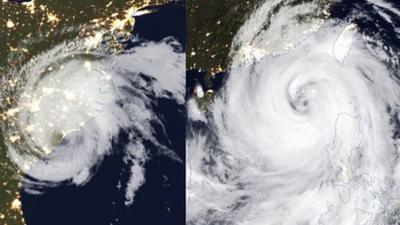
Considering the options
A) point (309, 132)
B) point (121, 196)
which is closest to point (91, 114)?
point (121, 196)

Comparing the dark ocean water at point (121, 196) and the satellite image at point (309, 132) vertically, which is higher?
the satellite image at point (309, 132)

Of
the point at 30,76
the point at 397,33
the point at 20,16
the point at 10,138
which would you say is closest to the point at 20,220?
the point at 10,138

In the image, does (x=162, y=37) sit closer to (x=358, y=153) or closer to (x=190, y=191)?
(x=190, y=191)

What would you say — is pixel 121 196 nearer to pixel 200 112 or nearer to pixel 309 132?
pixel 200 112

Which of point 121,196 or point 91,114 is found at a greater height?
point 91,114

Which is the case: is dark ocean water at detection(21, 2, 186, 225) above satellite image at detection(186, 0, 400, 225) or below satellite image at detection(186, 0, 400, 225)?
below
